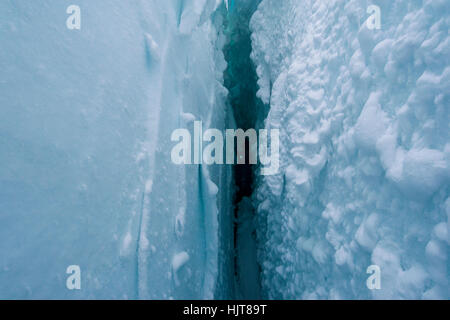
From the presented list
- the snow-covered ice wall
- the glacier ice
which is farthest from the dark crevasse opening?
the snow-covered ice wall

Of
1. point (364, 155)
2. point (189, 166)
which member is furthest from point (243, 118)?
point (364, 155)

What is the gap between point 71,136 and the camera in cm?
97

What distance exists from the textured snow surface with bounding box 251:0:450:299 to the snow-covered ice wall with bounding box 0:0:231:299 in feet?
2.25

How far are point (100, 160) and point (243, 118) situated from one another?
274 cm

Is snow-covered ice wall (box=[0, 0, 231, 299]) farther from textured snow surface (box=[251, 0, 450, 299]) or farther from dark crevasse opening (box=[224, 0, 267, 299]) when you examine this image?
dark crevasse opening (box=[224, 0, 267, 299])

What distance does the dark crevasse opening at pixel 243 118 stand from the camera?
2532 millimetres

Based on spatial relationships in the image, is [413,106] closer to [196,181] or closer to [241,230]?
[196,181]

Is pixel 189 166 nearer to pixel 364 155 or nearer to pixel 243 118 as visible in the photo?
pixel 364 155

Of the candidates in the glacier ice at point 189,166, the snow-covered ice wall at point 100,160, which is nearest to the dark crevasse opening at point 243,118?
the glacier ice at point 189,166

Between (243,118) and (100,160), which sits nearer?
(100,160)

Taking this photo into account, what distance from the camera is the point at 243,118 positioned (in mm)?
Result: 3576

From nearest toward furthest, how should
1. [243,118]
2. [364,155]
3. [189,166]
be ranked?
[364,155]
[189,166]
[243,118]

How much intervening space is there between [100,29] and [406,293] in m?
1.78
